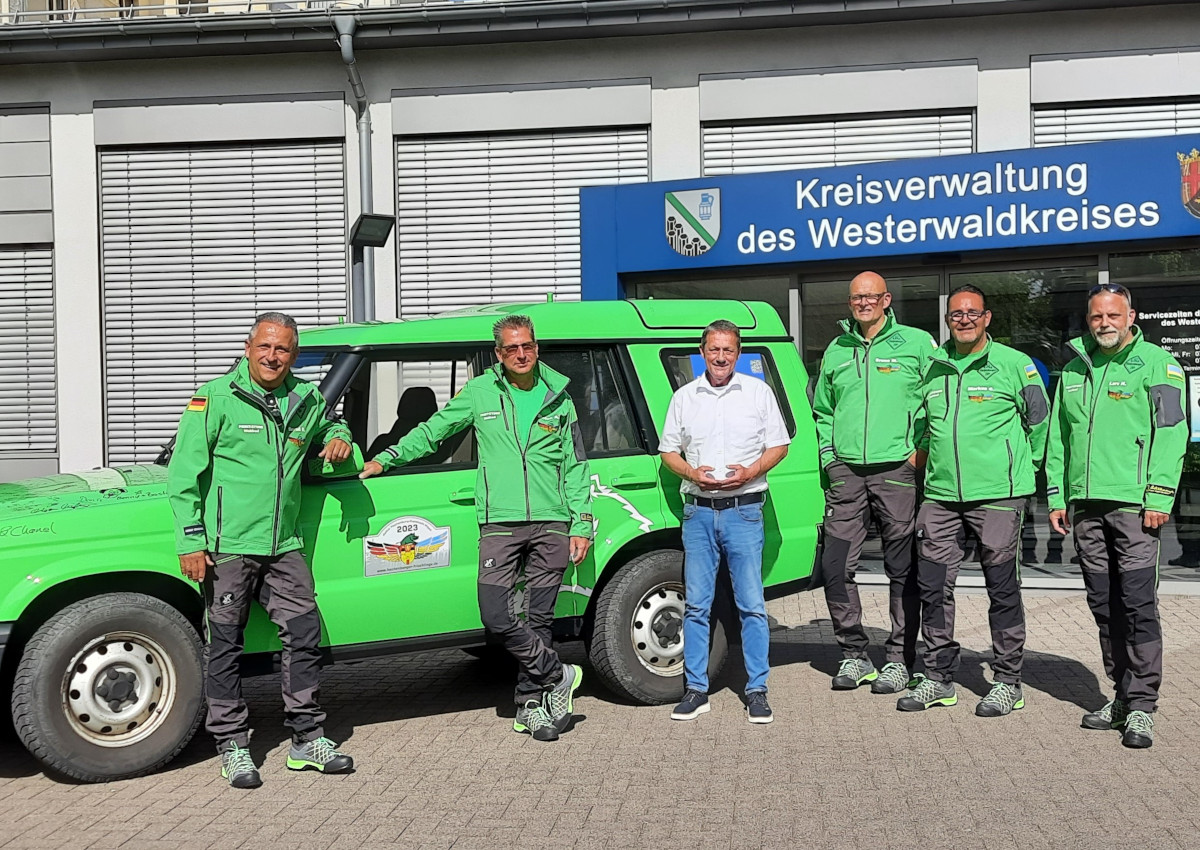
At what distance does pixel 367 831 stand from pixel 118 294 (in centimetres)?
985

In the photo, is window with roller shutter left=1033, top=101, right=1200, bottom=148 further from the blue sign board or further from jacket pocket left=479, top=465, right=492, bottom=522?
jacket pocket left=479, top=465, right=492, bottom=522

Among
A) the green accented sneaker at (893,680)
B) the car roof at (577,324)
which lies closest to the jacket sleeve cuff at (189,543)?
the car roof at (577,324)

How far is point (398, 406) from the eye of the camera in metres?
6.17

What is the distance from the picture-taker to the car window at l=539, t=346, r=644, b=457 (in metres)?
6.55

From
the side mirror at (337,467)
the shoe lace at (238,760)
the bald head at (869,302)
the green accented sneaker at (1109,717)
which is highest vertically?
the bald head at (869,302)

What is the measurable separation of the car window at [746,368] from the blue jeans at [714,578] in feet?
2.75

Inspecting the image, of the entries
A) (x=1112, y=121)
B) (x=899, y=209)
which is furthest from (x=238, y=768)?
(x=1112, y=121)

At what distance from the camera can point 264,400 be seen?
17.5 feet

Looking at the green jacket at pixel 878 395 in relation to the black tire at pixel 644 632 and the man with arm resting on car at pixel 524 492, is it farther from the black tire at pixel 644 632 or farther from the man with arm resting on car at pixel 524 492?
the man with arm resting on car at pixel 524 492

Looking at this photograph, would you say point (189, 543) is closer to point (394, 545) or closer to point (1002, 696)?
point (394, 545)

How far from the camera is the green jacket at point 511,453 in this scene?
5.85 m

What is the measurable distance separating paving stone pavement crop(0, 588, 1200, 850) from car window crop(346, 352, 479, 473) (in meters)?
1.38

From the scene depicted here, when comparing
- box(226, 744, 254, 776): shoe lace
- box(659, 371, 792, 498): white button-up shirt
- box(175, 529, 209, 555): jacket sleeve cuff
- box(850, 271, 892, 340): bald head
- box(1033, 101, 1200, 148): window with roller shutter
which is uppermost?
box(1033, 101, 1200, 148): window with roller shutter

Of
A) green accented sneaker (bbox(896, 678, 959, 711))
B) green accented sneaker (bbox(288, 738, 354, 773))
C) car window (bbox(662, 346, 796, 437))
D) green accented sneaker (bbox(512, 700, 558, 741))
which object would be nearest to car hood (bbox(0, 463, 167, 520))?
green accented sneaker (bbox(288, 738, 354, 773))
